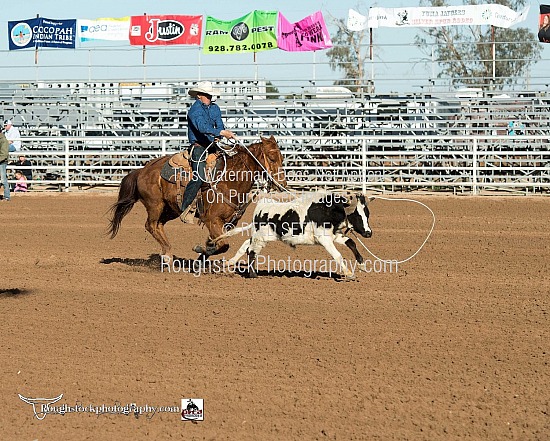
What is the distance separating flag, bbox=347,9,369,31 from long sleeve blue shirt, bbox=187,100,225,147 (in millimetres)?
16834

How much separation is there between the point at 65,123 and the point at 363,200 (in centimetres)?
1806

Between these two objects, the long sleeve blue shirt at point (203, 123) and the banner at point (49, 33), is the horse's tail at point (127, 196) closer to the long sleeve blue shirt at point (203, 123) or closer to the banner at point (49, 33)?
the long sleeve blue shirt at point (203, 123)

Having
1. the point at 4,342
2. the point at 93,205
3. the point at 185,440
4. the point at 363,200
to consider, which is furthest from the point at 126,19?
the point at 185,440

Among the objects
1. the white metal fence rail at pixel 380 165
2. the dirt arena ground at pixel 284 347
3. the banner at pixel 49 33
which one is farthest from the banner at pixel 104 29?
the dirt arena ground at pixel 284 347

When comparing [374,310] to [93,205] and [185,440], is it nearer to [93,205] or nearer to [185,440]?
[185,440]

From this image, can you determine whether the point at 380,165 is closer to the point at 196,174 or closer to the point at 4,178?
the point at 4,178

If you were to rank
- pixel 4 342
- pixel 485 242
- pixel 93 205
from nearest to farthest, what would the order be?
pixel 4 342, pixel 485 242, pixel 93 205

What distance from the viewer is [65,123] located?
25.4 m

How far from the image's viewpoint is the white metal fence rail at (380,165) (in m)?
19.5

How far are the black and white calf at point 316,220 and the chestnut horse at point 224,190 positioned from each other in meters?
0.40

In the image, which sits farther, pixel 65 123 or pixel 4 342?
pixel 65 123

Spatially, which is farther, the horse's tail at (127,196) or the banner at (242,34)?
the banner at (242,34)

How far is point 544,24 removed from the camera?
25.0 m

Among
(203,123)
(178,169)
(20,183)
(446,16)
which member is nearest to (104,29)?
(20,183)
